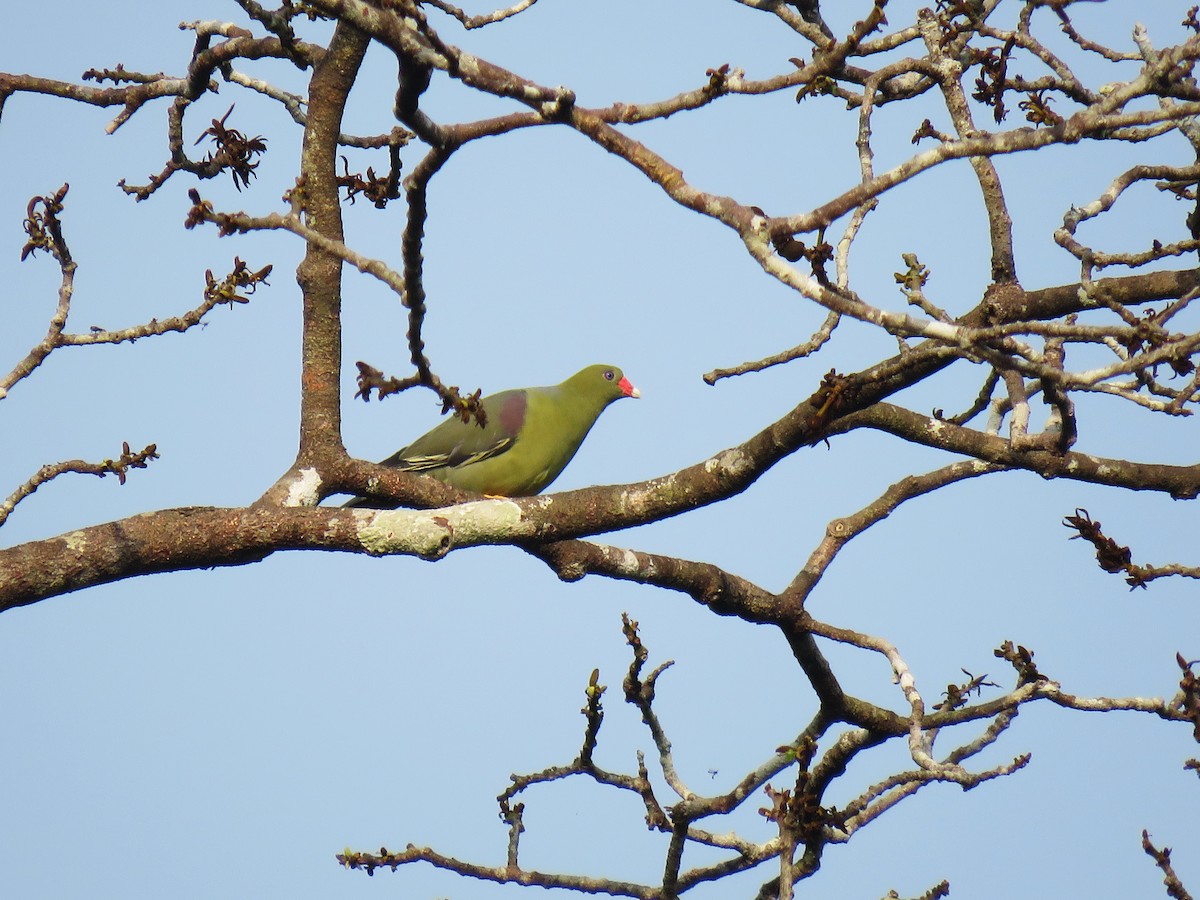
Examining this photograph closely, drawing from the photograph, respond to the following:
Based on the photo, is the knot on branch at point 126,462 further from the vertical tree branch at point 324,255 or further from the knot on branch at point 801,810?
Result: the knot on branch at point 801,810

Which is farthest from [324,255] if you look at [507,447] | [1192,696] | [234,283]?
[1192,696]

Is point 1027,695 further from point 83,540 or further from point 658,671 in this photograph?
point 83,540

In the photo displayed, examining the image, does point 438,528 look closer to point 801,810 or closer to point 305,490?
point 305,490

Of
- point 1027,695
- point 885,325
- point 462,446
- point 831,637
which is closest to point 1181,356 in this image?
point 885,325

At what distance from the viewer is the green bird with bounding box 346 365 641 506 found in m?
6.91

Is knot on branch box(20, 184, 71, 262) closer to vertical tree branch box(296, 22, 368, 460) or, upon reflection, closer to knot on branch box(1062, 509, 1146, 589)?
vertical tree branch box(296, 22, 368, 460)

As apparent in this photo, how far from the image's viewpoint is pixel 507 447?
22.9 ft

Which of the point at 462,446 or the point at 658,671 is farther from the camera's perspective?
the point at 462,446

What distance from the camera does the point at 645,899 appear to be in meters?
4.46

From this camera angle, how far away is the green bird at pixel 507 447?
6906 millimetres

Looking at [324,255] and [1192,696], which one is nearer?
[1192,696]

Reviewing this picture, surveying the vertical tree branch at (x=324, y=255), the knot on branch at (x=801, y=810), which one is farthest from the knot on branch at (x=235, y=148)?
the knot on branch at (x=801, y=810)

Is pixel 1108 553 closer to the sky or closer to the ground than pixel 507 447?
closer to the ground

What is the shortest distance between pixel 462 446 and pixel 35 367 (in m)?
2.83
